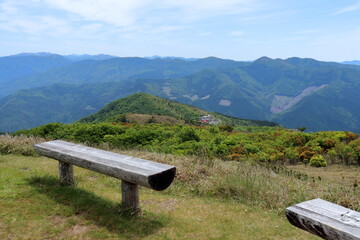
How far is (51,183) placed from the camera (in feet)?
18.6

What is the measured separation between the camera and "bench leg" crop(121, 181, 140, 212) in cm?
434

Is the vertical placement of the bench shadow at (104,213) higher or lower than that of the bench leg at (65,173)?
lower

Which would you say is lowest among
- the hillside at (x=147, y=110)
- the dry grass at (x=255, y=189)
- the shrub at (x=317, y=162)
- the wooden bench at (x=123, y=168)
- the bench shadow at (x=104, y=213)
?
the hillside at (x=147, y=110)

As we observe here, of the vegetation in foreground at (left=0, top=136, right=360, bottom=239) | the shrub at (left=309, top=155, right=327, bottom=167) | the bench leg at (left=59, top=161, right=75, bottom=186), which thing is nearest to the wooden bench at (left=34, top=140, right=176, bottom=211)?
the bench leg at (left=59, top=161, right=75, bottom=186)

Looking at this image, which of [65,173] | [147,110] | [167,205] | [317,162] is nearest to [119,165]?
[167,205]

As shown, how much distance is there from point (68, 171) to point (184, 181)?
2604mm

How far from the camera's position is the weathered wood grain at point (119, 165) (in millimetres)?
3807

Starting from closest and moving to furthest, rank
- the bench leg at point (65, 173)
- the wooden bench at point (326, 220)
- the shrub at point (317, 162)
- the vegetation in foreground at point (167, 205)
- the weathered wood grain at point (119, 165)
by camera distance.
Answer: the wooden bench at point (326, 220), the weathered wood grain at point (119, 165), the vegetation in foreground at point (167, 205), the bench leg at point (65, 173), the shrub at point (317, 162)

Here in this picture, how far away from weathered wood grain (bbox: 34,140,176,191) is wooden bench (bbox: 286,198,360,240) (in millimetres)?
1776

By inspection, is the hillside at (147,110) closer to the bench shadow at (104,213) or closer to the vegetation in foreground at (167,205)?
the vegetation in foreground at (167,205)

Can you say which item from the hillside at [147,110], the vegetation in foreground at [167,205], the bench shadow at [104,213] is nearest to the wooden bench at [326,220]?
the vegetation in foreground at [167,205]

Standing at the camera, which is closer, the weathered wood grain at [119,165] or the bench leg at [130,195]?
the weathered wood grain at [119,165]

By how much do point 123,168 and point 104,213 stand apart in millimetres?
957

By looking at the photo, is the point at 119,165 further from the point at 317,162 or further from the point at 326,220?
the point at 317,162
